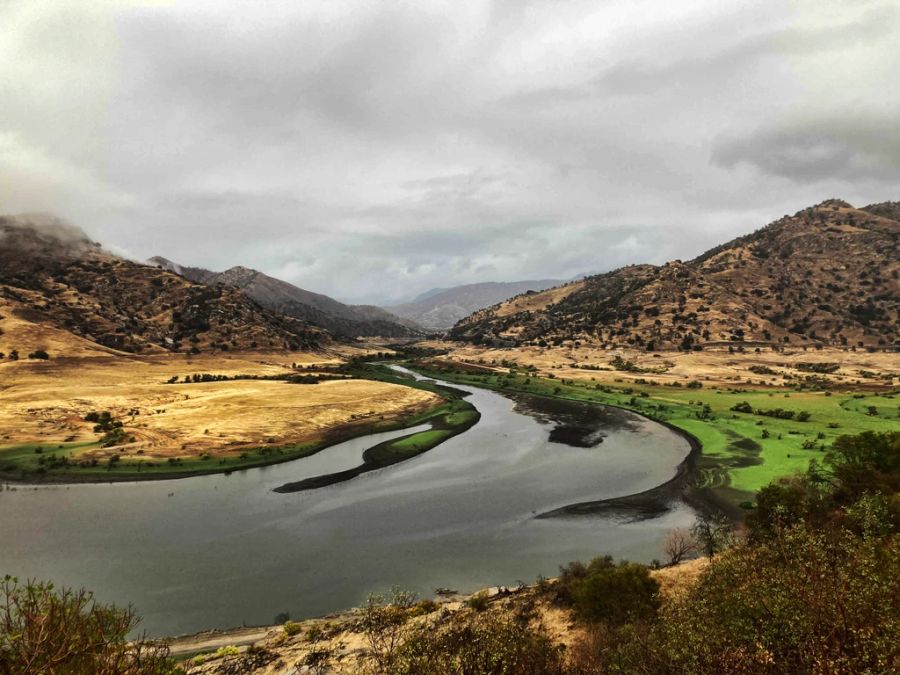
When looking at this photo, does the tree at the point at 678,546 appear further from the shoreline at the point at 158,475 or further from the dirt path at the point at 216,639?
the shoreline at the point at 158,475

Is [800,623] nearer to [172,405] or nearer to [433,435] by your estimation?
[433,435]

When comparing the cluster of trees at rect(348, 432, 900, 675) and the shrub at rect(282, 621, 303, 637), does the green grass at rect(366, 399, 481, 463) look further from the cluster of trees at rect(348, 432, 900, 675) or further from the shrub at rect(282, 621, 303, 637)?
the cluster of trees at rect(348, 432, 900, 675)

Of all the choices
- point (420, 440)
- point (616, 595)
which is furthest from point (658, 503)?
point (420, 440)

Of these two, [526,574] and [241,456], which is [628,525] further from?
[241,456]

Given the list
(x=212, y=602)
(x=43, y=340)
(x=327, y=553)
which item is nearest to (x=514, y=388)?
(x=327, y=553)

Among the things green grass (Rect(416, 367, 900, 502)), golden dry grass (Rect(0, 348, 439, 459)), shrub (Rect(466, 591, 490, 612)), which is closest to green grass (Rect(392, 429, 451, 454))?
golden dry grass (Rect(0, 348, 439, 459))
